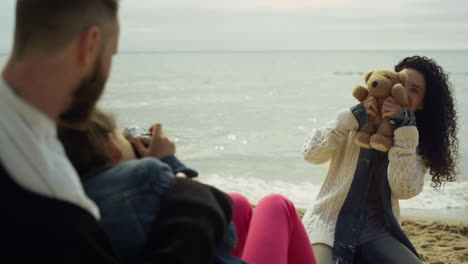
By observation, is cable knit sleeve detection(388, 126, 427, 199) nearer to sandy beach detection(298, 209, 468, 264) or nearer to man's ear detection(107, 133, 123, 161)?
sandy beach detection(298, 209, 468, 264)

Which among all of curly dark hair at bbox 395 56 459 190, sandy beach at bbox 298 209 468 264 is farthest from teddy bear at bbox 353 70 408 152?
sandy beach at bbox 298 209 468 264

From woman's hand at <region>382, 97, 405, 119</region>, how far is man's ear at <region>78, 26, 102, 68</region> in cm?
207

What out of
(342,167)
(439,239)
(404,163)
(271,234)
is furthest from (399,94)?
(439,239)

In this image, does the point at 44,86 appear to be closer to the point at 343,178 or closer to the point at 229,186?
the point at 343,178

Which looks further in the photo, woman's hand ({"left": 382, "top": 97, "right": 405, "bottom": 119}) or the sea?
the sea

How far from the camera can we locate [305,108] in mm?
13531

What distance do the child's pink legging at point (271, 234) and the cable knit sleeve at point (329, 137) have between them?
0.87 metres

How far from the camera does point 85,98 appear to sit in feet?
3.93

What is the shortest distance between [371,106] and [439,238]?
1.98m

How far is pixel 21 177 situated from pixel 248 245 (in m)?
1.19

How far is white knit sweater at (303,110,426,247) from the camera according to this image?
2.81 m

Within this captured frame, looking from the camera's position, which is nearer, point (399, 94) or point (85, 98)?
point (85, 98)

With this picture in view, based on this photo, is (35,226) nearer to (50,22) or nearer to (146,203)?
(146,203)

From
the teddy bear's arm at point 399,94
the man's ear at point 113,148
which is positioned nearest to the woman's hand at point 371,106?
the teddy bear's arm at point 399,94
